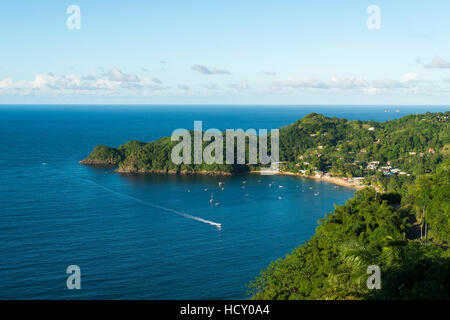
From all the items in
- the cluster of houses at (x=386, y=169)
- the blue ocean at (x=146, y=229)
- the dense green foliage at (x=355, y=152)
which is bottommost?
the blue ocean at (x=146, y=229)

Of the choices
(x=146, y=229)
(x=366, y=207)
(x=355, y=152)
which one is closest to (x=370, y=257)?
(x=366, y=207)

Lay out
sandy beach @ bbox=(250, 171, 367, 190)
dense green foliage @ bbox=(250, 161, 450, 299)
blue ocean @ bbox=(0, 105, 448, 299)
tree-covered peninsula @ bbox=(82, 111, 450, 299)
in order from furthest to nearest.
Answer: sandy beach @ bbox=(250, 171, 367, 190)
blue ocean @ bbox=(0, 105, 448, 299)
tree-covered peninsula @ bbox=(82, 111, 450, 299)
dense green foliage @ bbox=(250, 161, 450, 299)

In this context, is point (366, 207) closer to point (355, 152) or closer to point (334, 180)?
point (334, 180)

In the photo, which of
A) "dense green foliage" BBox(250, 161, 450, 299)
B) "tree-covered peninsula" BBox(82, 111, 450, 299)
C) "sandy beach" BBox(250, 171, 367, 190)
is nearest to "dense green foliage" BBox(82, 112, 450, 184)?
"tree-covered peninsula" BBox(82, 111, 450, 299)

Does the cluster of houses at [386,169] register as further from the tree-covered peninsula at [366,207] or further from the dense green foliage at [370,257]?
the dense green foliage at [370,257]

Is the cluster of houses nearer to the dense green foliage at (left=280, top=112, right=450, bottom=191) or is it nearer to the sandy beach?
the dense green foliage at (left=280, top=112, right=450, bottom=191)

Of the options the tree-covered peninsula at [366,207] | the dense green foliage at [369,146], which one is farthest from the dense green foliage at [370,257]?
the dense green foliage at [369,146]
